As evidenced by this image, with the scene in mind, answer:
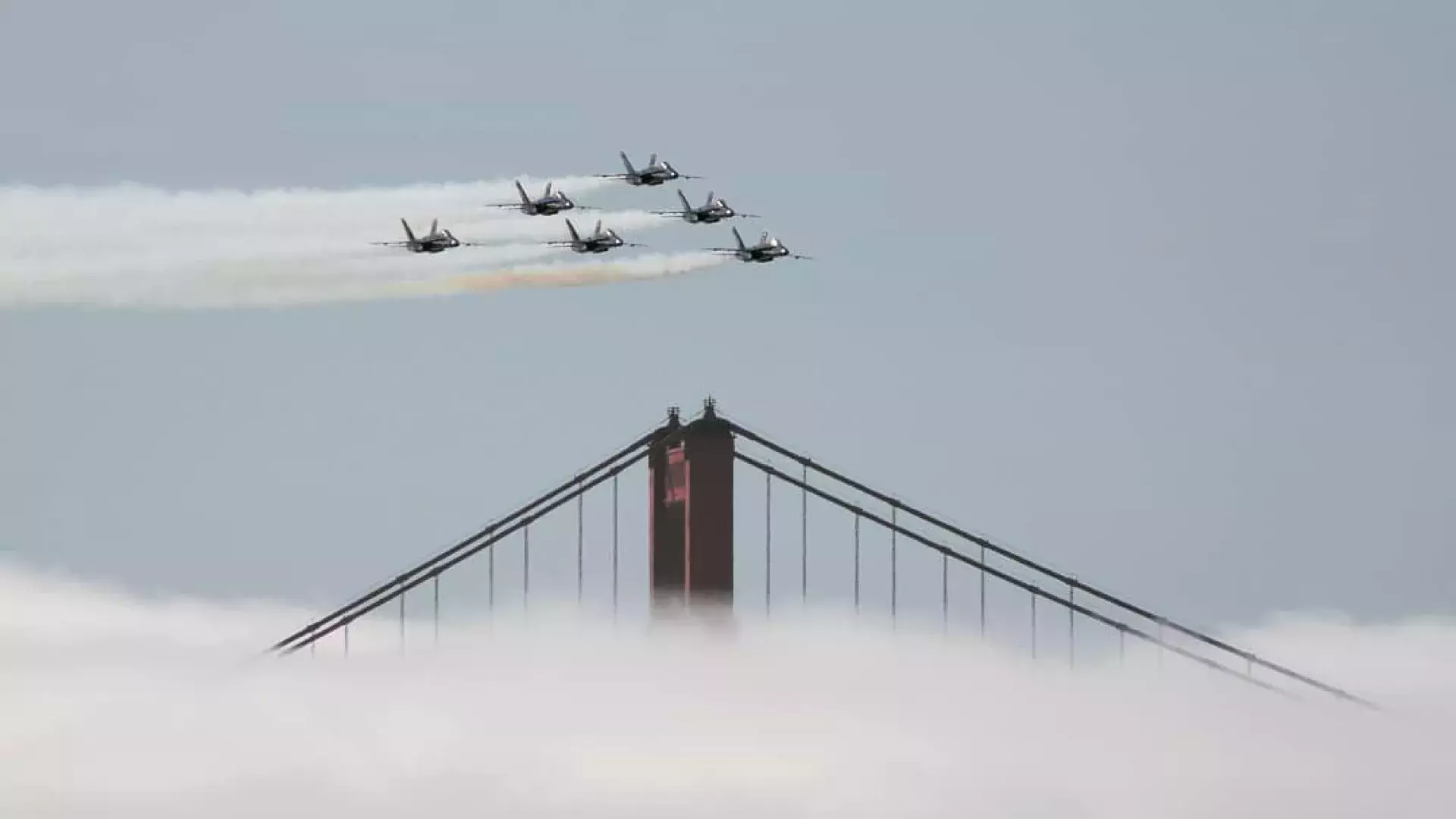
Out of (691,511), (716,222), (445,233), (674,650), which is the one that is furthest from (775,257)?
(674,650)

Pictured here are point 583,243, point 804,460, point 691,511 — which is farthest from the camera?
point 804,460

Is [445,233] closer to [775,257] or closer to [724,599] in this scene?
[775,257]

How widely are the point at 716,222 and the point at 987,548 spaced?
151ft

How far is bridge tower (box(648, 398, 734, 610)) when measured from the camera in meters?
182

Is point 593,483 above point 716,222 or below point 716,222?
below

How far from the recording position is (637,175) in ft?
507

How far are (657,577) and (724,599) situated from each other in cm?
830

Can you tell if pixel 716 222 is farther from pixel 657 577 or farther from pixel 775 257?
Answer: pixel 657 577

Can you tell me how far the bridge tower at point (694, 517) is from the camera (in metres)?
182

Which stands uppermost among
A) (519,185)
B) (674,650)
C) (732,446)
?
(519,185)

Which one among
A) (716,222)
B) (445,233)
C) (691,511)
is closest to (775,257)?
(716,222)

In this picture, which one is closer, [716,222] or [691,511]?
[716,222]

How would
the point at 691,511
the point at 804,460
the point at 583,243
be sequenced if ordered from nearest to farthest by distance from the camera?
the point at 583,243 → the point at 691,511 → the point at 804,460

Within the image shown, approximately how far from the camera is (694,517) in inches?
7175
